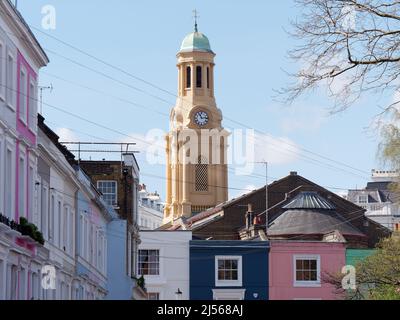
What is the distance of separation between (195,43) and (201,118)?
364 inches

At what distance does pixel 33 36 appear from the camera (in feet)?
122

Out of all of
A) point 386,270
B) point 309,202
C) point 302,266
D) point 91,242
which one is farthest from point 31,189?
point 309,202

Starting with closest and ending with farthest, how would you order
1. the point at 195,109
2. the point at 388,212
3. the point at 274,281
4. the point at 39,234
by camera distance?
1. the point at 39,234
2. the point at 274,281
3. the point at 388,212
4. the point at 195,109

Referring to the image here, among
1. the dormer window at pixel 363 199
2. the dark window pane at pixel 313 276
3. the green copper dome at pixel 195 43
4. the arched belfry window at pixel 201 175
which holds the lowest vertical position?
the dark window pane at pixel 313 276

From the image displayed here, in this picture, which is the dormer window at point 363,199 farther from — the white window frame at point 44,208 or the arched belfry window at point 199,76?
the white window frame at point 44,208

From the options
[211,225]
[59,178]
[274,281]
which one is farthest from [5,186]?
[211,225]

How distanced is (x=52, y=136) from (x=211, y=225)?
59.3 meters

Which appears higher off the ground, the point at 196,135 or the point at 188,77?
the point at 188,77

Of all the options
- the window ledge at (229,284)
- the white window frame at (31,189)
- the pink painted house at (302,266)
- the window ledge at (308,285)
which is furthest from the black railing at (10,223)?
the window ledge at (308,285)

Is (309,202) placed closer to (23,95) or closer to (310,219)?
(310,219)

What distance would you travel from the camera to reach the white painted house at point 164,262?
81.2m

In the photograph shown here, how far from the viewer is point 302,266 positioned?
81.2 m

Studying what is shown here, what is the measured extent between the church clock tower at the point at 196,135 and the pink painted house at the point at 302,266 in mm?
70741
